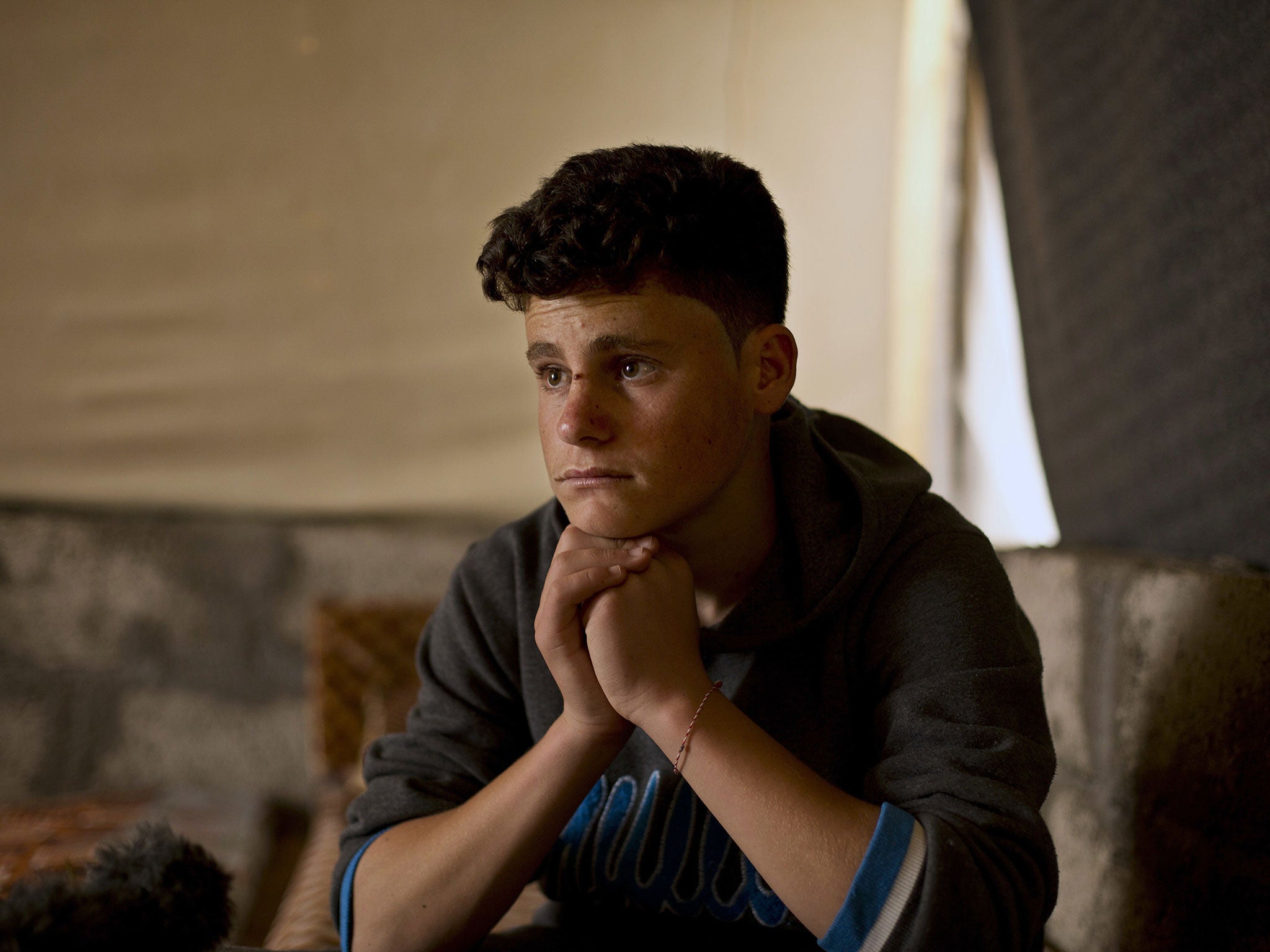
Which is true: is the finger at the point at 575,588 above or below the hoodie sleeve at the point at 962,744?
above

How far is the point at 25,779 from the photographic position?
201 cm

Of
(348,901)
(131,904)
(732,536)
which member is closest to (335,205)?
(732,536)

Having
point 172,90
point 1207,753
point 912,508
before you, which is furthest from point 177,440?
point 1207,753

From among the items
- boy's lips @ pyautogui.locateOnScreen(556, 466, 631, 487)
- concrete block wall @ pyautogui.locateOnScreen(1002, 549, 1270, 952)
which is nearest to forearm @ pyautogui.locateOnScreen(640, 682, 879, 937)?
boy's lips @ pyautogui.locateOnScreen(556, 466, 631, 487)

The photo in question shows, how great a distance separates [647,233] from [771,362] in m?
0.20

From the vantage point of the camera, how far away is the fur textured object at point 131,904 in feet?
2.11

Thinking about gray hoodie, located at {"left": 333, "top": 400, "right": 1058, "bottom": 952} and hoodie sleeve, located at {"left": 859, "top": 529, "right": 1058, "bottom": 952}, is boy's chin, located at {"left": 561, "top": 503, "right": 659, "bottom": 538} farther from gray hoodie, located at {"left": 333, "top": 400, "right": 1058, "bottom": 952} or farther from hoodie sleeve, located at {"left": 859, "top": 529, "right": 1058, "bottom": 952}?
hoodie sleeve, located at {"left": 859, "top": 529, "right": 1058, "bottom": 952}

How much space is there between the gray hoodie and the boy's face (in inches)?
6.4

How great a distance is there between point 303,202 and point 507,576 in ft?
4.30

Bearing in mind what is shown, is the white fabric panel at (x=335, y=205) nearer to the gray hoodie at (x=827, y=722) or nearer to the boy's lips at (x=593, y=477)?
the gray hoodie at (x=827, y=722)

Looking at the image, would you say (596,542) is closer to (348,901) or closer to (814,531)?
(814,531)

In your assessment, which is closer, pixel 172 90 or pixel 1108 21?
pixel 1108 21

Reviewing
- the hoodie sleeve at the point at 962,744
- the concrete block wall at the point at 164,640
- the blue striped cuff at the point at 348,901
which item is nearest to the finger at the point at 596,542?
the hoodie sleeve at the point at 962,744

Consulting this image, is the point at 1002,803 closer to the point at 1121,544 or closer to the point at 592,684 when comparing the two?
the point at 592,684
